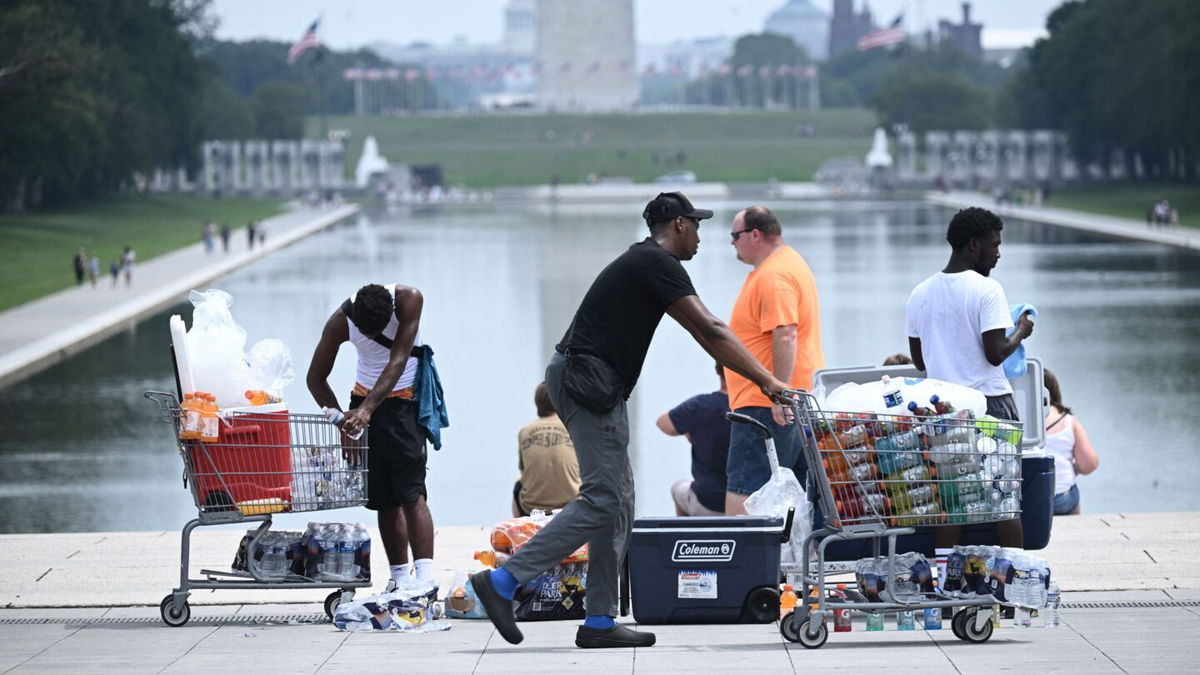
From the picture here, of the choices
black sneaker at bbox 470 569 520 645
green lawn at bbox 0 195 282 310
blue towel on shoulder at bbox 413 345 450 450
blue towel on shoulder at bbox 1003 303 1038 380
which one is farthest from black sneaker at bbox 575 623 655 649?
green lawn at bbox 0 195 282 310

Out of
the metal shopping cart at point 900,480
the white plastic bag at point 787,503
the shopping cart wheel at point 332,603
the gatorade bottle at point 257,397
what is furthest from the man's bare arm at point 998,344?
the gatorade bottle at point 257,397

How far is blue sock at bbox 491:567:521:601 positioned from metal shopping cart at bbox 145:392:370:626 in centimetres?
108

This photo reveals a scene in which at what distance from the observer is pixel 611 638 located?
7008 mm

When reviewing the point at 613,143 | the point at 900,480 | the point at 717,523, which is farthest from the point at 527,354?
the point at 613,143

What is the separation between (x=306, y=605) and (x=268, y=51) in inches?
6381

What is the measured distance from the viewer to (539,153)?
395 feet

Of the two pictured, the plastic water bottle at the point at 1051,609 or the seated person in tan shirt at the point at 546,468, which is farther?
the seated person in tan shirt at the point at 546,468

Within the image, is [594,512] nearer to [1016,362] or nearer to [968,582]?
[968,582]

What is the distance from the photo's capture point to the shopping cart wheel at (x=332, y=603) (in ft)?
25.7

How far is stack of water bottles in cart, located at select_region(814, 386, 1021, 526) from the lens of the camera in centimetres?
701

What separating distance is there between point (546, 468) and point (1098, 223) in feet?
183

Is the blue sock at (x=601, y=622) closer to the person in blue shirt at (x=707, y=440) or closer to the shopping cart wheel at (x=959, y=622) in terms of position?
the shopping cart wheel at (x=959, y=622)

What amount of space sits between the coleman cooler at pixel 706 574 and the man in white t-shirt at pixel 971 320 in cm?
104

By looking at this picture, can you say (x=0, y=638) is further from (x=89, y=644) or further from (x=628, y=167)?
(x=628, y=167)
